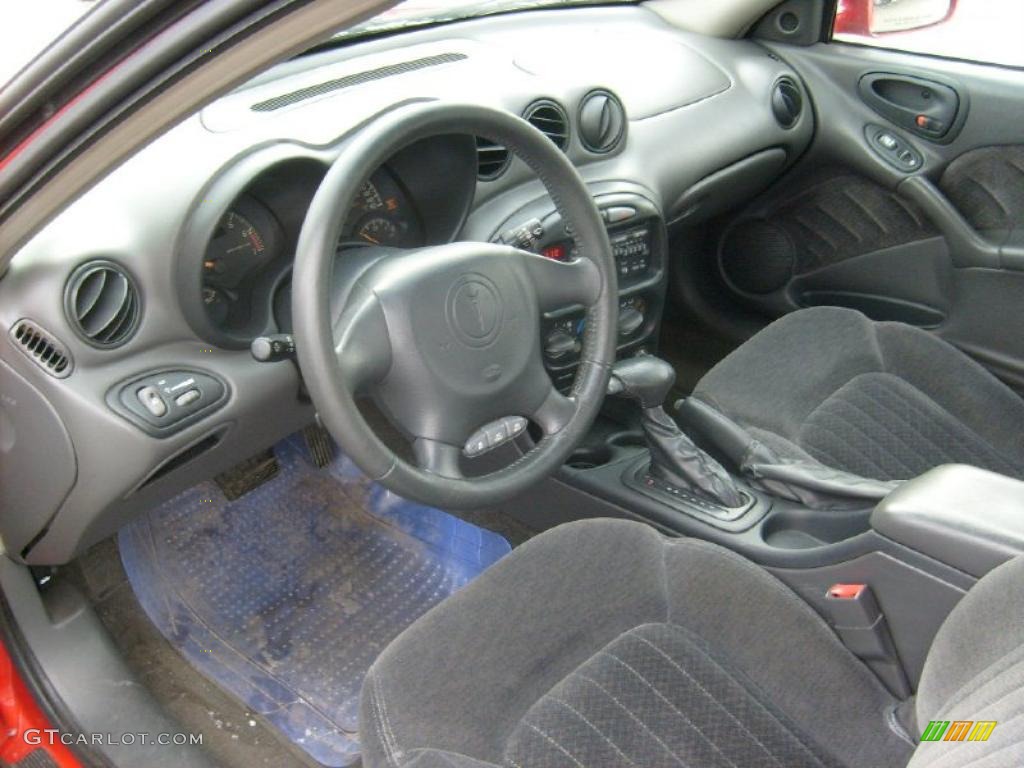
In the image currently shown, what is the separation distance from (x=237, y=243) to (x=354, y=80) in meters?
0.43

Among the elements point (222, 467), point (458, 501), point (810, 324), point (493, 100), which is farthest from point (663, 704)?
point (493, 100)

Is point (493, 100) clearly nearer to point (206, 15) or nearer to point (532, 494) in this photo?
point (532, 494)

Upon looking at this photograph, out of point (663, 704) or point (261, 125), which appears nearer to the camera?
point (663, 704)

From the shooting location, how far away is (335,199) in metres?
1.19

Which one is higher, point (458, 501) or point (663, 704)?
Result: point (458, 501)

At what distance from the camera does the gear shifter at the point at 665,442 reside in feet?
5.52

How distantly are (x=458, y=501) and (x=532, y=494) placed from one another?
65 cm

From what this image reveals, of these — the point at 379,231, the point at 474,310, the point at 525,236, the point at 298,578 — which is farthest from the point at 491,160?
the point at 298,578

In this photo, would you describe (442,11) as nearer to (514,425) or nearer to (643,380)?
(643,380)

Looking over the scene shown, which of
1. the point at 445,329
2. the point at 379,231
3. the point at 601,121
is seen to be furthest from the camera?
the point at 601,121

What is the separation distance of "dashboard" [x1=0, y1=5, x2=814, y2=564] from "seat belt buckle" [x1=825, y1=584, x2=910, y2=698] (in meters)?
0.71

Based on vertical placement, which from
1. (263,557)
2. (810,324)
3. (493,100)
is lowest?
(263,557)

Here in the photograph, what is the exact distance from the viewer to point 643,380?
1698mm

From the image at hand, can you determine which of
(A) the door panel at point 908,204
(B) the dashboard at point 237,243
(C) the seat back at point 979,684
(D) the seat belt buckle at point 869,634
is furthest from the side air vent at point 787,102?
(C) the seat back at point 979,684
